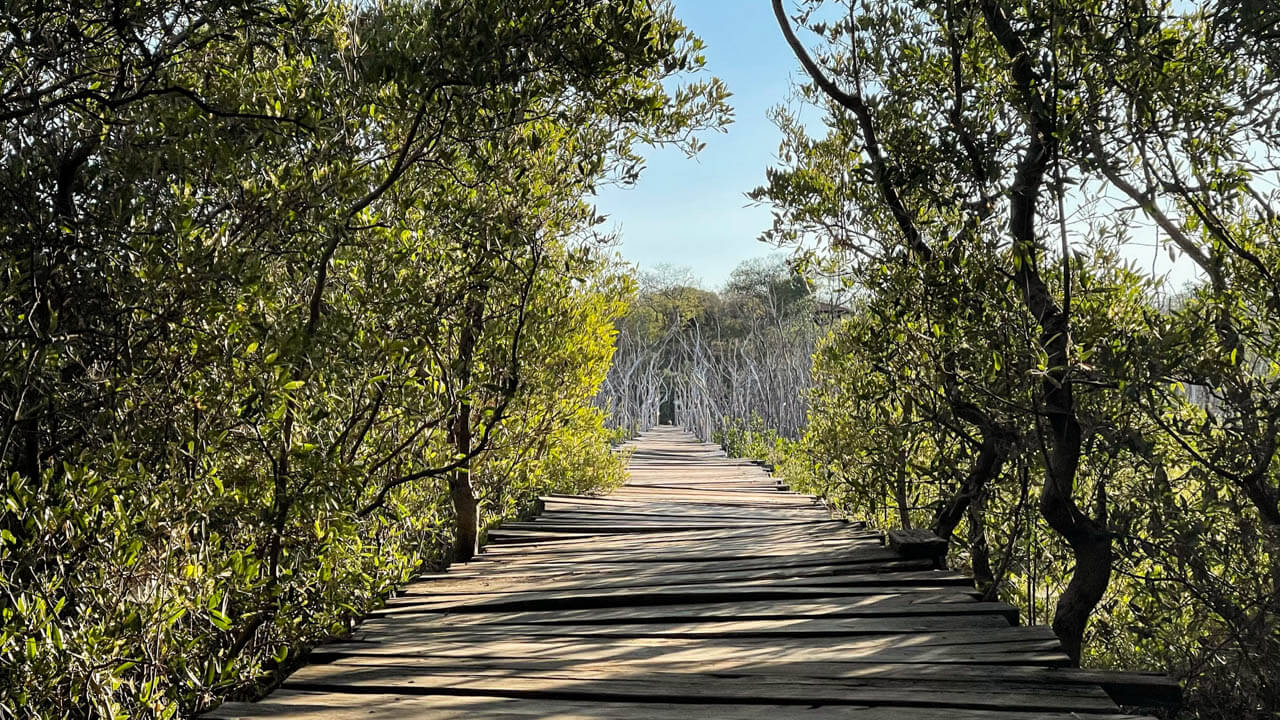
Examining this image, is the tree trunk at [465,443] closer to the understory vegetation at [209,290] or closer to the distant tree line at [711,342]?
the understory vegetation at [209,290]

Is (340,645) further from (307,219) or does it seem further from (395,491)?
(307,219)

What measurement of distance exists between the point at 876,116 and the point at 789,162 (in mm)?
1010

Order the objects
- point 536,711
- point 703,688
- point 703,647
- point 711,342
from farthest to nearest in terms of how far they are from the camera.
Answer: point 711,342 < point 703,647 < point 703,688 < point 536,711

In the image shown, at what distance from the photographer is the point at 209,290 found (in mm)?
2213

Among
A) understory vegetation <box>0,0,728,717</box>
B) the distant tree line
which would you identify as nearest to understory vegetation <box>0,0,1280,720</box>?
understory vegetation <box>0,0,728,717</box>

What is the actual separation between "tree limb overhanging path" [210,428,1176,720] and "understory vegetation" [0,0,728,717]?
0.46 meters

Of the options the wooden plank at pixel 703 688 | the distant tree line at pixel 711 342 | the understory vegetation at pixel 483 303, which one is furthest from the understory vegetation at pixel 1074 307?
the distant tree line at pixel 711 342

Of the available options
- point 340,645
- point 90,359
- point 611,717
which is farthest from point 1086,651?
point 90,359

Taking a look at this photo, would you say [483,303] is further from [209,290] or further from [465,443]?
[209,290]

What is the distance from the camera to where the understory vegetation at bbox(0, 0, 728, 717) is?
85.7 inches

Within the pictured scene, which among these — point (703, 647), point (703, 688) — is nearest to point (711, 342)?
point (703, 647)

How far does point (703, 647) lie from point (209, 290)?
6.90 feet

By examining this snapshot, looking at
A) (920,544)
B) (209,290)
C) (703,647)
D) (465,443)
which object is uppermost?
(209,290)

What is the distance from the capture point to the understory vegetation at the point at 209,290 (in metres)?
2.18
